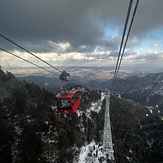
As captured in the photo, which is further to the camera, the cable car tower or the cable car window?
the cable car tower

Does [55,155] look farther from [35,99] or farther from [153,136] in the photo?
[153,136]

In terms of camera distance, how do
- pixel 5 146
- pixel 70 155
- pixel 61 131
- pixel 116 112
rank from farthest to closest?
pixel 116 112 → pixel 61 131 → pixel 70 155 → pixel 5 146

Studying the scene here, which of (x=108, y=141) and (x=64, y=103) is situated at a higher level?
(x=64, y=103)

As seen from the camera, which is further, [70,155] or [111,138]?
[111,138]

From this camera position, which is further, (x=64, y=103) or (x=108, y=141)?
(x=108, y=141)

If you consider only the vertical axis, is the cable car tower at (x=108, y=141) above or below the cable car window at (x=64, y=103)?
below

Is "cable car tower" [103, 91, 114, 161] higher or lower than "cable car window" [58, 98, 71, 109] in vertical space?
lower

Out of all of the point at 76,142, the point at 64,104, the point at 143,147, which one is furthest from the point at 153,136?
the point at 64,104

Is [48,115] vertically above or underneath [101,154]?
above

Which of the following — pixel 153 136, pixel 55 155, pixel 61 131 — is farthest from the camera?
pixel 153 136

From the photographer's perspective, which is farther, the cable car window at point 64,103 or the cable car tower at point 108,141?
the cable car tower at point 108,141

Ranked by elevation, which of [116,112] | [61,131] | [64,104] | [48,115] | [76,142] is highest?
[64,104]
